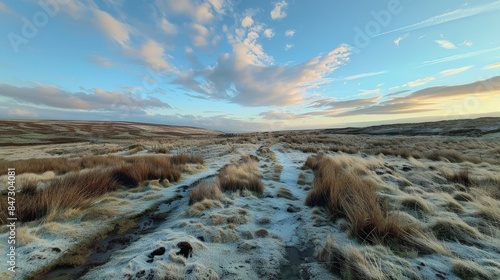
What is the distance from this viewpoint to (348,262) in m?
3.48

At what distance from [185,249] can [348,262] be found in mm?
2682

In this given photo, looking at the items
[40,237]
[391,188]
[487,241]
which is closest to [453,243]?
[487,241]

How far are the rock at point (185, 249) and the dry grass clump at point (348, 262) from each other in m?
2.24

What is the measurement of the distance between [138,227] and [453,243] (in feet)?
21.1

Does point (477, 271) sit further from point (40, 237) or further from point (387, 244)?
point (40, 237)

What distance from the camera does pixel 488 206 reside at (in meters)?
5.63

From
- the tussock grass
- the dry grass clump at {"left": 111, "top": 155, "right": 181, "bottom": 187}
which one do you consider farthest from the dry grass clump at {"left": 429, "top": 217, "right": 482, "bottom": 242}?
the dry grass clump at {"left": 111, "top": 155, "right": 181, "bottom": 187}

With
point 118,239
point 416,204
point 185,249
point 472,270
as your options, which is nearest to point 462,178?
point 416,204

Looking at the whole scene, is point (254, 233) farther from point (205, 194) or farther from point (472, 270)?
point (472, 270)

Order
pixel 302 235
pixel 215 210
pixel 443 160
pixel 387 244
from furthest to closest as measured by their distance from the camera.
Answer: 1. pixel 443 160
2. pixel 215 210
3. pixel 302 235
4. pixel 387 244

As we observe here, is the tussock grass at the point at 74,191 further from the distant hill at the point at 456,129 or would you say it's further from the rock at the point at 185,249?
the distant hill at the point at 456,129

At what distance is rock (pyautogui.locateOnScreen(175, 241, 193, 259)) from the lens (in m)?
4.04

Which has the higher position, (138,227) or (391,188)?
(391,188)

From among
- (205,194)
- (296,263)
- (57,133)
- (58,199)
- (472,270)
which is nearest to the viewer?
(472,270)
